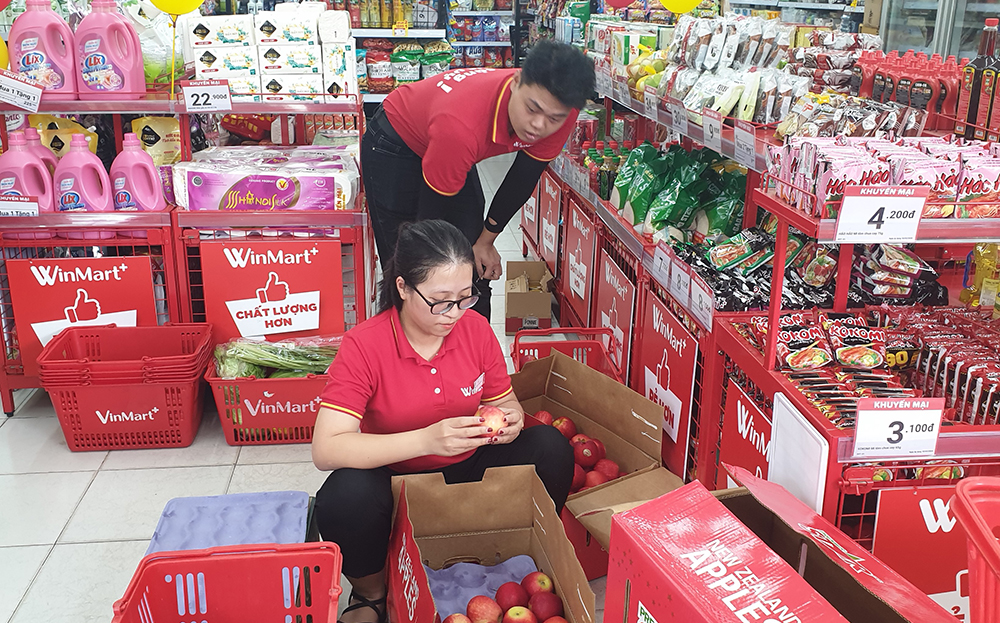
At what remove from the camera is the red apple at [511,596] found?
212 centimetres

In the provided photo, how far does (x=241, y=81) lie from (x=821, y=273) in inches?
99.1

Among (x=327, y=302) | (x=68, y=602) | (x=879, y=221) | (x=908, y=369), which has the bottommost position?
(x=68, y=602)

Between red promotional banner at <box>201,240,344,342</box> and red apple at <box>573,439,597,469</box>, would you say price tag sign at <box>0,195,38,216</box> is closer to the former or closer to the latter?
red promotional banner at <box>201,240,344,342</box>

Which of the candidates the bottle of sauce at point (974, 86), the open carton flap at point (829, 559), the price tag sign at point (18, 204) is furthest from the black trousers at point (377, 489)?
the price tag sign at point (18, 204)

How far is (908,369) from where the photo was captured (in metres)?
2.21

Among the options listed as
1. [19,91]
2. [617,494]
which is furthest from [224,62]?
[617,494]

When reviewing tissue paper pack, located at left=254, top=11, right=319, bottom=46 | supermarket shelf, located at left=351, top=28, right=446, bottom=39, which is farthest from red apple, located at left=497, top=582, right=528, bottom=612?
supermarket shelf, located at left=351, top=28, right=446, bottom=39

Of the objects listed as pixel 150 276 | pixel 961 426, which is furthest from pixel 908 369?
pixel 150 276

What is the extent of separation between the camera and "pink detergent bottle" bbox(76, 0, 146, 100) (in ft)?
11.2

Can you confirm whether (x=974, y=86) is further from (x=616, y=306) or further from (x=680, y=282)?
(x=616, y=306)

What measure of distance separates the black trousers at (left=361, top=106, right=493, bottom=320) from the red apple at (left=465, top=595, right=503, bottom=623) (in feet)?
4.92

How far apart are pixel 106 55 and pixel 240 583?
2502 millimetres

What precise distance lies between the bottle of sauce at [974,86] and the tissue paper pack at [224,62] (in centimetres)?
272

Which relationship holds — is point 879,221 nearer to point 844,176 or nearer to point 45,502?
point 844,176
